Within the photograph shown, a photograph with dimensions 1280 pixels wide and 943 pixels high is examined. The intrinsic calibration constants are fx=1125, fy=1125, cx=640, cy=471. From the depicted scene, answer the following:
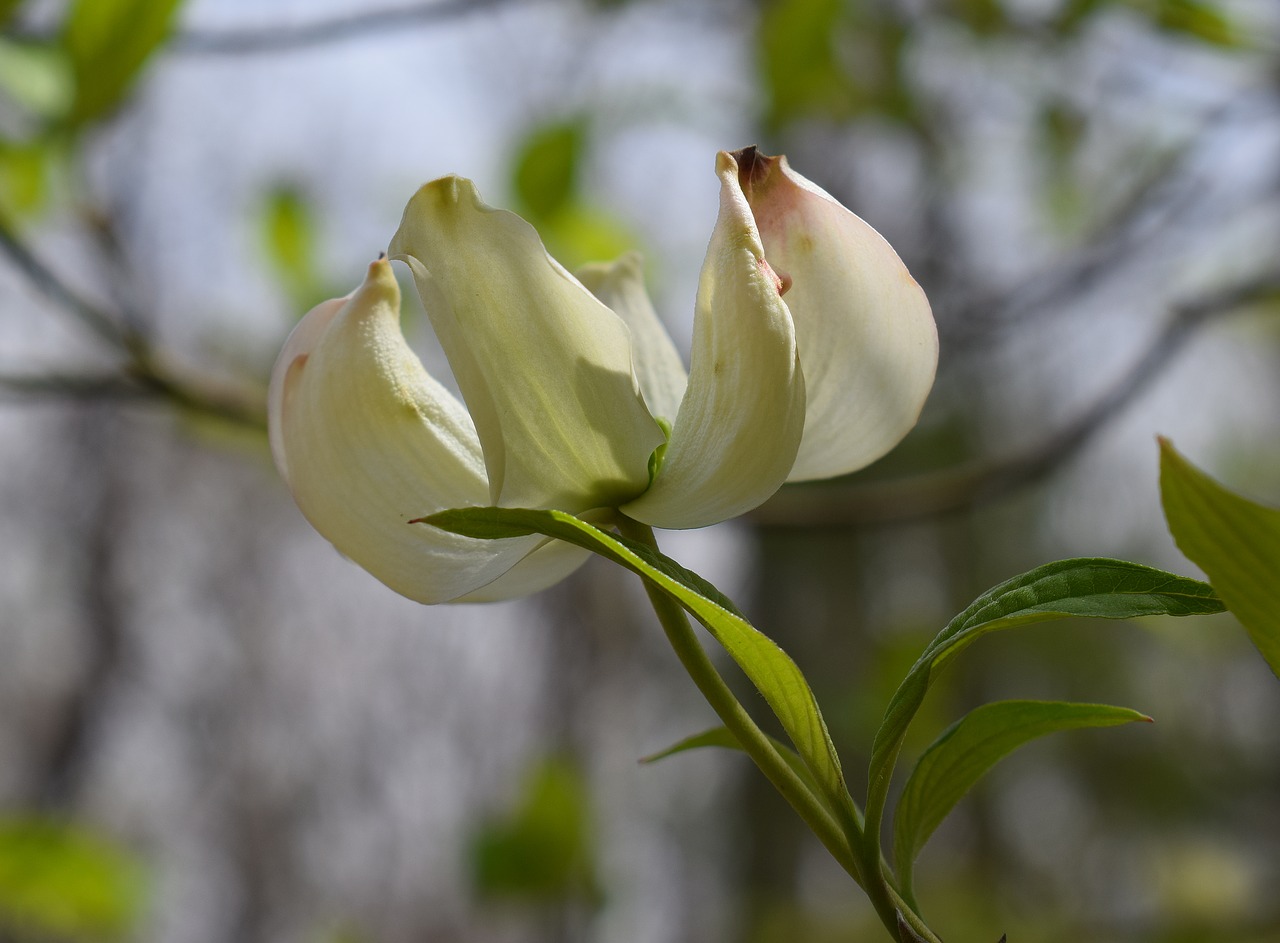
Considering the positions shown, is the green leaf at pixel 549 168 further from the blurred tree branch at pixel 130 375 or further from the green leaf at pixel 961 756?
the green leaf at pixel 961 756

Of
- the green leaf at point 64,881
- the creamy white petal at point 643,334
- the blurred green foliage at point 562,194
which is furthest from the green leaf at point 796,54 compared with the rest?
the green leaf at point 64,881

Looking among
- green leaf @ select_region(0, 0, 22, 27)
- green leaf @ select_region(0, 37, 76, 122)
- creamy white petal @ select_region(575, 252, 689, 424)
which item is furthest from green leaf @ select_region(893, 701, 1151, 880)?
green leaf @ select_region(0, 37, 76, 122)

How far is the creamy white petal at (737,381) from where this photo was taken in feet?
0.88

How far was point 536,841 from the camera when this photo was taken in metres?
1.48

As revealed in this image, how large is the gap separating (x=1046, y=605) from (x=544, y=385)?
0.14m

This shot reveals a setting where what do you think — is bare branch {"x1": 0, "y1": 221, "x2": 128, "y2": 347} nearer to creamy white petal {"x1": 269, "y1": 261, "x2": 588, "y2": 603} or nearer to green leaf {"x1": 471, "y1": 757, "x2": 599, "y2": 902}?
creamy white petal {"x1": 269, "y1": 261, "x2": 588, "y2": 603}

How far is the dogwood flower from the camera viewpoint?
0.94ft

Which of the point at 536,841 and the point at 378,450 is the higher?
the point at 378,450

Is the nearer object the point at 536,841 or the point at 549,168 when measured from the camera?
the point at 549,168

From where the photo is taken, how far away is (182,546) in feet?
16.1

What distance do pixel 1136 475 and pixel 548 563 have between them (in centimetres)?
475

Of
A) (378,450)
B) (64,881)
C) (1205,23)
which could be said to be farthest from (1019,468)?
(64,881)

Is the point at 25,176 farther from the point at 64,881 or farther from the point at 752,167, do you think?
the point at 752,167

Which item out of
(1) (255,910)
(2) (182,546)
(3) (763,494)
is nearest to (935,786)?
(3) (763,494)
